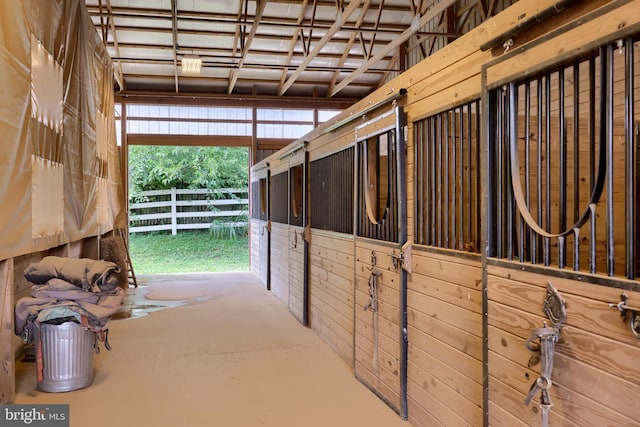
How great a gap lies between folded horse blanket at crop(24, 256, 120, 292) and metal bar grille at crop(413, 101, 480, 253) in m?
2.24

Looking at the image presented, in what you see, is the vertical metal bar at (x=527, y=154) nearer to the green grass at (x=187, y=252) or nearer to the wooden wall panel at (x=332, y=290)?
Result: the wooden wall panel at (x=332, y=290)

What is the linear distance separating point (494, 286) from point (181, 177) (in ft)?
45.5

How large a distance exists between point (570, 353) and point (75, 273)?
3148 mm

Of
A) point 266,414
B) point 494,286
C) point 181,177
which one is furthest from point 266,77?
point 494,286

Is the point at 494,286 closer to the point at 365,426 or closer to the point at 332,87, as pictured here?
the point at 365,426

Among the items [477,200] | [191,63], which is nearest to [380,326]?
[477,200]

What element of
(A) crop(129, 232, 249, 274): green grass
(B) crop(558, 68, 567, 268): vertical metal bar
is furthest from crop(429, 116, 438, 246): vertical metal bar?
(A) crop(129, 232, 249, 274): green grass

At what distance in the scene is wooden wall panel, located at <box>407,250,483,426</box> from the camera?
7.15 feet

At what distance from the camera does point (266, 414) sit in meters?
3.01

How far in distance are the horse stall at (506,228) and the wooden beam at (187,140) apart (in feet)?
21.4

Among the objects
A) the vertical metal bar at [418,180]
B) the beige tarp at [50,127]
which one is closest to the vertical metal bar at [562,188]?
the vertical metal bar at [418,180]

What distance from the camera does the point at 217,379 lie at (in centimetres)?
364

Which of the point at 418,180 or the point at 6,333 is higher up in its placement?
the point at 418,180

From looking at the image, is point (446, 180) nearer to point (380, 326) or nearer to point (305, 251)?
point (380, 326)
